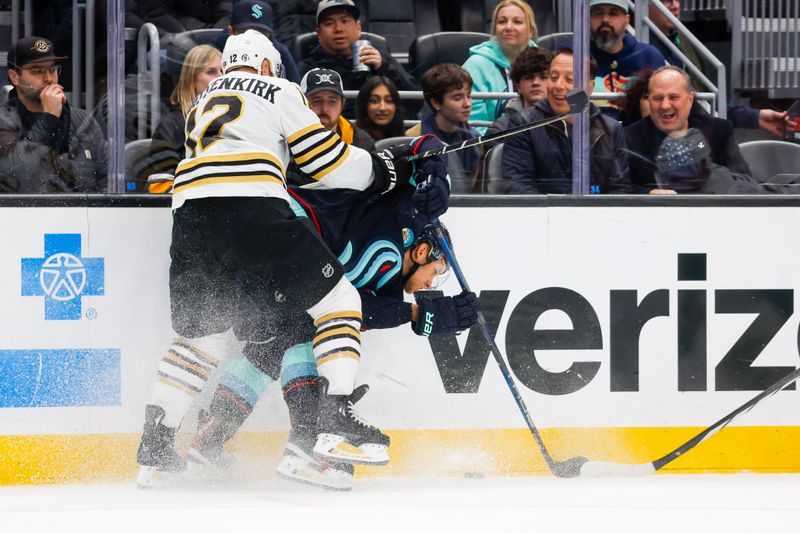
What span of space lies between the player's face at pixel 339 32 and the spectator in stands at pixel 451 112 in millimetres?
260

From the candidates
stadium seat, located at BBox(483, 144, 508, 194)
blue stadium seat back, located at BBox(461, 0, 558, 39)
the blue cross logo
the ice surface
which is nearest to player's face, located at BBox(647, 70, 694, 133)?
blue stadium seat back, located at BBox(461, 0, 558, 39)

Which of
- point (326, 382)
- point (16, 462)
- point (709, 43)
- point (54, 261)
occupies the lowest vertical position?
point (16, 462)

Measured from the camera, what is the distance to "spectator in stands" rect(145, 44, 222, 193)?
151 inches

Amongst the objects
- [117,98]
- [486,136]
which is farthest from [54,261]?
[486,136]

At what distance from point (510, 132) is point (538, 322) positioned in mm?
608

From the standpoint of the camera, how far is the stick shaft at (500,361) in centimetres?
381

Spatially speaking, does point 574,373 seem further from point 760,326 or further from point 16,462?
point 16,462

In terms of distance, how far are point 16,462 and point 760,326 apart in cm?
234

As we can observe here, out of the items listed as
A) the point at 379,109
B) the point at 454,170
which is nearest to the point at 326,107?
the point at 379,109

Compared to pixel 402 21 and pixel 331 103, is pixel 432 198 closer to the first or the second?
pixel 331 103

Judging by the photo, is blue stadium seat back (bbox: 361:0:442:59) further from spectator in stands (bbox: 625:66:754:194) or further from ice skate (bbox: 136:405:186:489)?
ice skate (bbox: 136:405:186:489)

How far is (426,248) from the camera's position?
12.8ft

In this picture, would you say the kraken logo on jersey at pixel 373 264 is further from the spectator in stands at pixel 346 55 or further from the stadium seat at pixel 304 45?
the stadium seat at pixel 304 45

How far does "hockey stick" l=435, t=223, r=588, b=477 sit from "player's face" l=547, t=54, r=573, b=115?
0.56m
